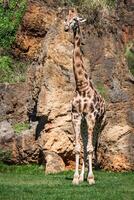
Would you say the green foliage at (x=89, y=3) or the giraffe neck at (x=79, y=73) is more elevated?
the giraffe neck at (x=79, y=73)

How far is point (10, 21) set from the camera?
26219 millimetres

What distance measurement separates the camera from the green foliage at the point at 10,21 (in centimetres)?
2552

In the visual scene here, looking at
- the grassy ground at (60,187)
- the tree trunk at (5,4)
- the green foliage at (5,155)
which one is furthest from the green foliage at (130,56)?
the grassy ground at (60,187)

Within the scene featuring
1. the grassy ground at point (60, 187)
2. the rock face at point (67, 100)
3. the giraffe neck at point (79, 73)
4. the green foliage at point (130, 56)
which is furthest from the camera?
the green foliage at point (130, 56)

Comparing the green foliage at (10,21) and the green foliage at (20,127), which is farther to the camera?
the green foliage at (10,21)

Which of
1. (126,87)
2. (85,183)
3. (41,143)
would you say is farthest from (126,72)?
(85,183)

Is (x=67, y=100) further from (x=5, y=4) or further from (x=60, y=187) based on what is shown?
(x=5, y=4)

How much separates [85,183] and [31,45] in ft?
35.0

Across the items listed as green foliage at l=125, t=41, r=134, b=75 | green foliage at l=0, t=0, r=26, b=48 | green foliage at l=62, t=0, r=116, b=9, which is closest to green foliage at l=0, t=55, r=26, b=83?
green foliage at l=0, t=0, r=26, b=48

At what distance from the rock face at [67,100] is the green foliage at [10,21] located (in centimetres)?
492

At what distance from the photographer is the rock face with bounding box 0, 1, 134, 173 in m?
18.6

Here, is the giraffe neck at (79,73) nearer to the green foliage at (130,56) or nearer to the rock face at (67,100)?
the rock face at (67,100)

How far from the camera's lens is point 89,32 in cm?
2073

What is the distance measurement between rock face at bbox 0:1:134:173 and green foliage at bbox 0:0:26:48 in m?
4.92
